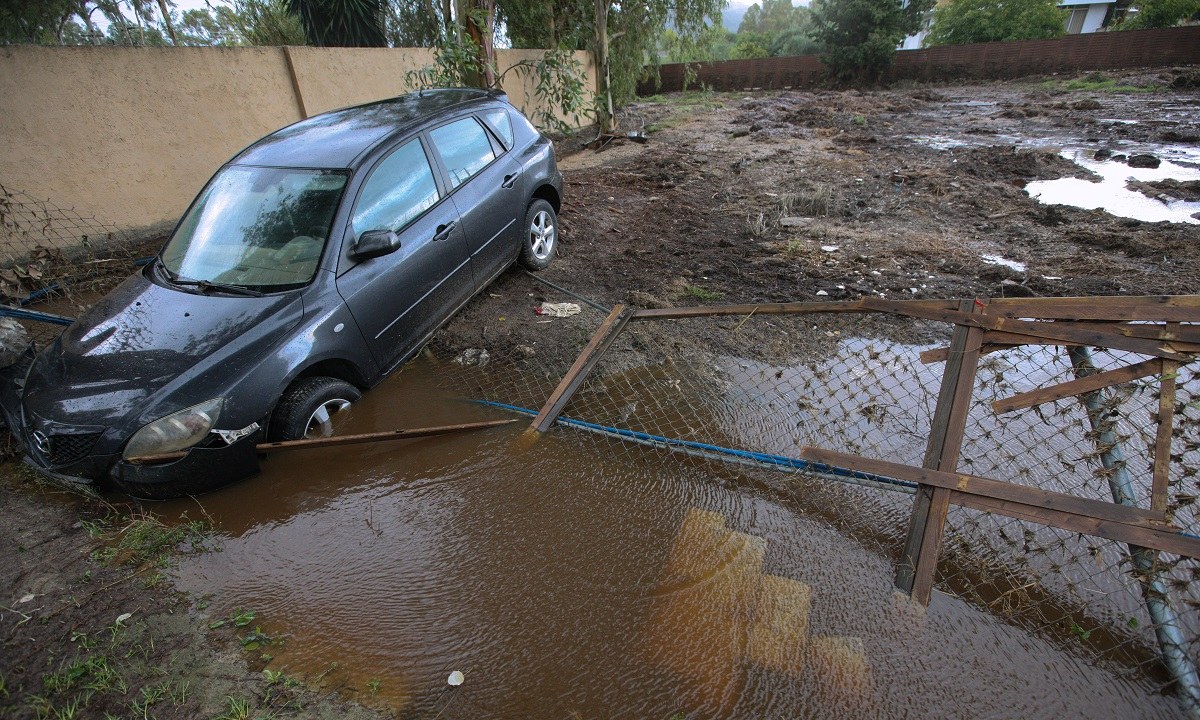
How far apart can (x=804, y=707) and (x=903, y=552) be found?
2.89 feet

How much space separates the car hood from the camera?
2914 mm

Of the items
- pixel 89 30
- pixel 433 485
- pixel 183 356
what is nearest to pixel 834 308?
pixel 433 485

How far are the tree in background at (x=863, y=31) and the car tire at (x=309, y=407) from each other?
24401mm

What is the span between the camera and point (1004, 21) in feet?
79.2

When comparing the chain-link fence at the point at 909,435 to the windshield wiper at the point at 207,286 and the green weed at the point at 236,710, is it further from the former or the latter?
the green weed at the point at 236,710

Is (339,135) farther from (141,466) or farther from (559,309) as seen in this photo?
(141,466)

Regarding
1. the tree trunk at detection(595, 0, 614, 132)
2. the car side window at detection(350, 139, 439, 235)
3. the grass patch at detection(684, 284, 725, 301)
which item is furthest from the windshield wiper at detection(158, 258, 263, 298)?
the tree trunk at detection(595, 0, 614, 132)

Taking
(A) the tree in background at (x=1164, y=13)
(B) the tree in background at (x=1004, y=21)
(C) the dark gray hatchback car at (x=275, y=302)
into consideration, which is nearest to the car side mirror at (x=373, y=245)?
(C) the dark gray hatchback car at (x=275, y=302)

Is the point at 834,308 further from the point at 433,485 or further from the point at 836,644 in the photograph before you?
the point at 433,485

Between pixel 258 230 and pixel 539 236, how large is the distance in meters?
2.60

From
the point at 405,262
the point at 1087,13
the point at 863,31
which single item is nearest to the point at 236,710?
the point at 405,262

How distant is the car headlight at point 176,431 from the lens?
9.33 feet

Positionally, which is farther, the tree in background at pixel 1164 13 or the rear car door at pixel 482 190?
the tree in background at pixel 1164 13

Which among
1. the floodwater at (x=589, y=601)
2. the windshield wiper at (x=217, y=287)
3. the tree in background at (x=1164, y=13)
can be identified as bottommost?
the floodwater at (x=589, y=601)
